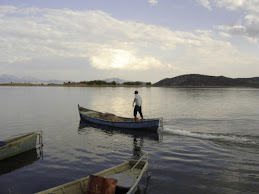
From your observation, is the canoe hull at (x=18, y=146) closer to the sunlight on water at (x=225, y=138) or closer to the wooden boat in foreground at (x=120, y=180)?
the wooden boat in foreground at (x=120, y=180)

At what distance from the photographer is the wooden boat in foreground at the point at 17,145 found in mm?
12398

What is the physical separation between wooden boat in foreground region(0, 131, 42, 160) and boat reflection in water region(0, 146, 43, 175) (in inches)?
9.5

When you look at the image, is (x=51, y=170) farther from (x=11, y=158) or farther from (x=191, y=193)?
(x=191, y=193)


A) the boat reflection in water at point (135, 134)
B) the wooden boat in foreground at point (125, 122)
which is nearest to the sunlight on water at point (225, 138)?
the wooden boat in foreground at point (125, 122)

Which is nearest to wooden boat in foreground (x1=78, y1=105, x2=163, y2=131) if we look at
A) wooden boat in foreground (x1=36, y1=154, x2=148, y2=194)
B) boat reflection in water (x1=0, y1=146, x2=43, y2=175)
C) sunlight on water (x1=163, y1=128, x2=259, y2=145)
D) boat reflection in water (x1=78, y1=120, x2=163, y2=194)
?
boat reflection in water (x1=78, y1=120, x2=163, y2=194)

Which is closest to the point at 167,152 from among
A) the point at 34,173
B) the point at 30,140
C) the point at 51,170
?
the point at 51,170

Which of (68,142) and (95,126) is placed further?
(95,126)

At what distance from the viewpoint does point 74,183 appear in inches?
298

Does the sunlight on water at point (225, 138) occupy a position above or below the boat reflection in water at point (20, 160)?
above

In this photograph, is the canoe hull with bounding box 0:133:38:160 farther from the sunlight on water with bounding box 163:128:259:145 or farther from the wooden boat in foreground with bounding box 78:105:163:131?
the sunlight on water with bounding box 163:128:259:145

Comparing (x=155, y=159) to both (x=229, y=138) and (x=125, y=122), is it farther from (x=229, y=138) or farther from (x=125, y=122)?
(x=125, y=122)

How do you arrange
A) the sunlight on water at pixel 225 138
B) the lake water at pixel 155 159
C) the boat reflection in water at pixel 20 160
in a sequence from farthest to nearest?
the sunlight on water at pixel 225 138 → the boat reflection in water at pixel 20 160 → the lake water at pixel 155 159

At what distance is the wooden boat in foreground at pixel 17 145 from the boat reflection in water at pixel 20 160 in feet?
0.79

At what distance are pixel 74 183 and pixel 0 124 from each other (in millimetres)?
19726
